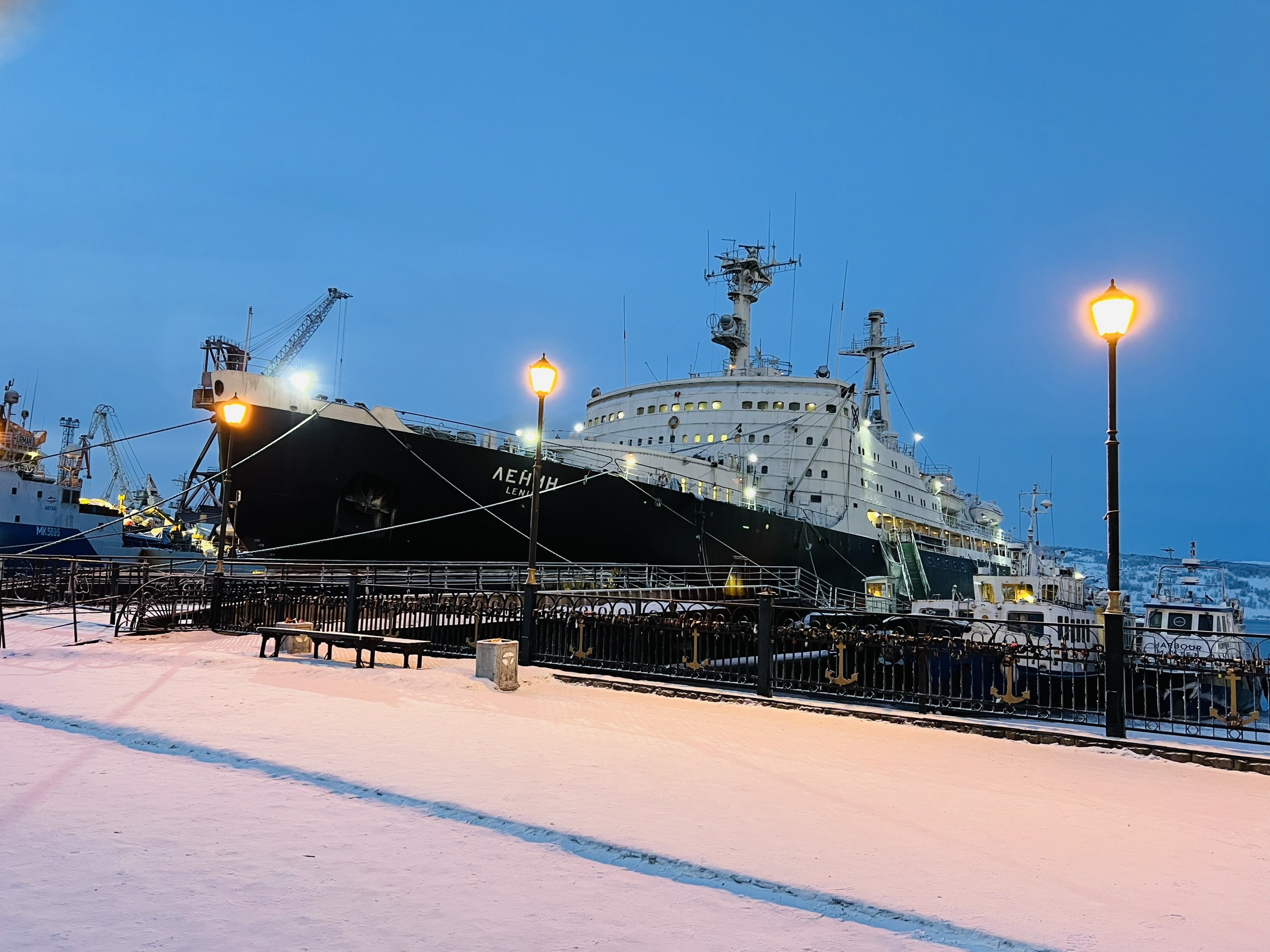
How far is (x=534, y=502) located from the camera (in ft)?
37.7

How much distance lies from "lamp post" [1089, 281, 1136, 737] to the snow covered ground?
63cm

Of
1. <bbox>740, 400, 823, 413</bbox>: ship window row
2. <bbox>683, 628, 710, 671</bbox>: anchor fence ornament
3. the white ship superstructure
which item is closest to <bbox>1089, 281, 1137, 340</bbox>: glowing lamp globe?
<bbox>683, 628, 710, 671</bbox>: anchor fence ornament

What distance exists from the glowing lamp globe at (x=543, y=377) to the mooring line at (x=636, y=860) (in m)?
6.48

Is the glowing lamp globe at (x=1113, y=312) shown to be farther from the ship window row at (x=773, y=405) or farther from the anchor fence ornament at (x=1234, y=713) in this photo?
the ship window row at (x=773, y=405)

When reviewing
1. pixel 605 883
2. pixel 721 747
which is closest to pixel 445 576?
pixel 721 747

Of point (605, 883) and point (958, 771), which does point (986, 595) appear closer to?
point (958, 771)

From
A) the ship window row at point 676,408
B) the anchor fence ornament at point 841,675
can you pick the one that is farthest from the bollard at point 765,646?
the ship window row at point 676,408

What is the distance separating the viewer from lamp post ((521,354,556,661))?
1120 cm

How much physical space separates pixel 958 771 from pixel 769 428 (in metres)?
30.5

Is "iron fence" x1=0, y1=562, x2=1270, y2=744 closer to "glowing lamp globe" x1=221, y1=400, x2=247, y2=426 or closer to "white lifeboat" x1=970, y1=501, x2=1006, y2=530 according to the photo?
"glowing lamp globe" x1=221, y1=400, x2=247, y2=426

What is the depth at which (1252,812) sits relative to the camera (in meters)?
5.67

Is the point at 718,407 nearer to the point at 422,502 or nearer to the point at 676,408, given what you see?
the point at 676,408

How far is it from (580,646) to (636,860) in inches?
292

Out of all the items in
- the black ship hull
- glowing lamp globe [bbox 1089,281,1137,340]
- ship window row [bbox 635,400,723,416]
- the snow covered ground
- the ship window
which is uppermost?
ship window row [bbox 635,400,723,416]
